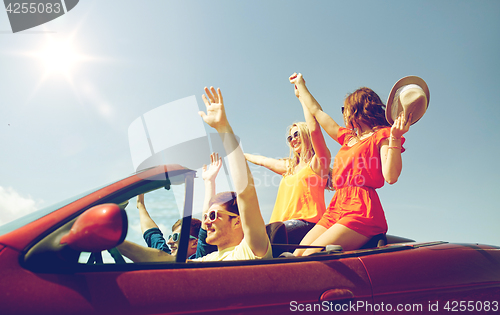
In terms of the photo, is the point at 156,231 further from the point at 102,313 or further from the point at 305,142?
the point at 305,142

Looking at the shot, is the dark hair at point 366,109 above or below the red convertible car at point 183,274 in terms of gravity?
above

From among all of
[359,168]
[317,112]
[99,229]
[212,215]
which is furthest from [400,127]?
[99,229]

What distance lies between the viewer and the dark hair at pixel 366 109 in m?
2.40

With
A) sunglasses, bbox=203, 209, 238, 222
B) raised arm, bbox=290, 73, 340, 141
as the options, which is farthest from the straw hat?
sunglasses, bbox=203, 209, 238, 222

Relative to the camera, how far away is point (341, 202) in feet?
7.38

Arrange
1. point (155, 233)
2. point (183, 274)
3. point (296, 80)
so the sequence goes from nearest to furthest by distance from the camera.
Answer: point (183, 274), point (155, 233), point (296, 80)

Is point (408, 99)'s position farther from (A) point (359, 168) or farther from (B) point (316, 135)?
(B) point (316, 135)

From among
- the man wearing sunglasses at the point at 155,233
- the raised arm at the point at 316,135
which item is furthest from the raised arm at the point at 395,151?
the man wearing sunglasses at the point at 155,233

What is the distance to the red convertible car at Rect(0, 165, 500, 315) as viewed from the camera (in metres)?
1.02

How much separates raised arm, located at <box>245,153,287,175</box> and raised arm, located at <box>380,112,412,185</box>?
5.96 ft

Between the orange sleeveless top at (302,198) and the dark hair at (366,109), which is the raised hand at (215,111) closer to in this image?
the dark hair at (366,109)

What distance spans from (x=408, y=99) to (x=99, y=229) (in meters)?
2.05

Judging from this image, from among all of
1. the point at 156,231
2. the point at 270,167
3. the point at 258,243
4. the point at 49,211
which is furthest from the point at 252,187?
the point at 270,167

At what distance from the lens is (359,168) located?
2.23 m
